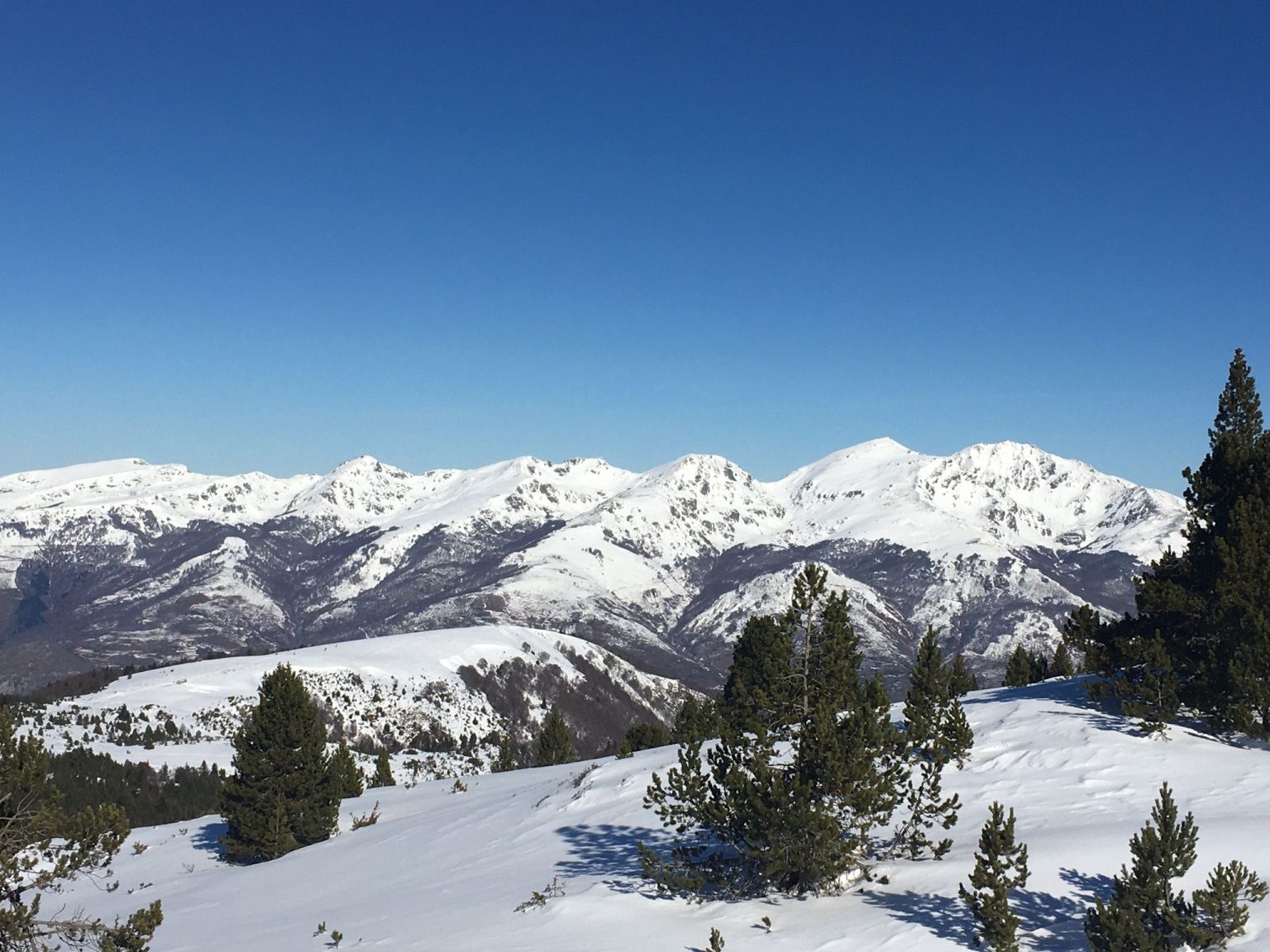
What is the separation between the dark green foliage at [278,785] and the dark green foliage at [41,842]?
2257 cm

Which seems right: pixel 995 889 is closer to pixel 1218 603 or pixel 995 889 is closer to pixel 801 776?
pixel 801 776

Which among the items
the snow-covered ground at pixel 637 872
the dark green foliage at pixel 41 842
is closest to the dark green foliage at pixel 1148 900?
the snow-covered ground at pixel 637 872

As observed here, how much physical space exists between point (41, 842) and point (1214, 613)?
33.4m

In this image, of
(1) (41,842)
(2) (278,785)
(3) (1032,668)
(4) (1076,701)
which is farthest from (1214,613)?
(3) (1032,668)

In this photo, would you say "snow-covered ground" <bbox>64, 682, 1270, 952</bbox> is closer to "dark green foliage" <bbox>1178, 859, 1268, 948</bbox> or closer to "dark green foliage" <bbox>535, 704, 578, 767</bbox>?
"dark green foliage" <bbox>1178, 859, 1268, 948</bbox>

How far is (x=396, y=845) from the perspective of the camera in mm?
34156

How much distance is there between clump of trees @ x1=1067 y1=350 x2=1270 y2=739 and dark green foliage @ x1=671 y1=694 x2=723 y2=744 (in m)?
14.8

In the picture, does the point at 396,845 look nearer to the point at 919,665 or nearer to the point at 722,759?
the point at 722,759

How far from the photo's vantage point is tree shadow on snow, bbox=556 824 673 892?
2319cm

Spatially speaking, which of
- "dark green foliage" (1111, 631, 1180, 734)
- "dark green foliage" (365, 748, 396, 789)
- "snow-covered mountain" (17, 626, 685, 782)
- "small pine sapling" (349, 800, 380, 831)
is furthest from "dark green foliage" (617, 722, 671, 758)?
"dark green foliage" (1111, 631, 1180, 734)

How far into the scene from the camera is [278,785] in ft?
130

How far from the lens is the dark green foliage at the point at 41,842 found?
1595cm

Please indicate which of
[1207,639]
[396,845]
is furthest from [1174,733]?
[396,845]

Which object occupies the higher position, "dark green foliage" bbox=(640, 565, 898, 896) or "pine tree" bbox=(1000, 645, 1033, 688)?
"dark green foliage" bbox=(640, 565, 898, 896)
